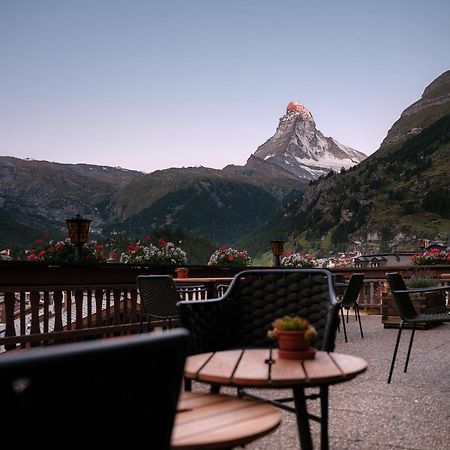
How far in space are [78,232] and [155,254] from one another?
2.16 metres

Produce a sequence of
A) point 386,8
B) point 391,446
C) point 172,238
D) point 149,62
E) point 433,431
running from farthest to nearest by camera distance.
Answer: point 386,8
point 149,62
point 172,238
point 433,431
point 391,446

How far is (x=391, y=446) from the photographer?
3.07 m

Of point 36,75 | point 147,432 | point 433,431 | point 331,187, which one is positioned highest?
point 36,75

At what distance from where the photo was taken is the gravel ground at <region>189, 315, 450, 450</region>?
315cm

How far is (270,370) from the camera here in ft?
6.97

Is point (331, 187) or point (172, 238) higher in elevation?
point (331, 187)

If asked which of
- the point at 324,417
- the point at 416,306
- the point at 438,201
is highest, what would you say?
the point at 438,201

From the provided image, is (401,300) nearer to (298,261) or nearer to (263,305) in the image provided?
(263,305)

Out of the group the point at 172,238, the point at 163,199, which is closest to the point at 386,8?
the point at 172,238

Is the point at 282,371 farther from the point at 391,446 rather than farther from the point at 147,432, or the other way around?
the point at 391,446

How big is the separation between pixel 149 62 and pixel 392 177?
225 ft

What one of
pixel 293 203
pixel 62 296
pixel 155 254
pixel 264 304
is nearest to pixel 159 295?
pixel 62 296

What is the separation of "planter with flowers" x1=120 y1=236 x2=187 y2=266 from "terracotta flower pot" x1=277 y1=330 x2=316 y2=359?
7149 mm

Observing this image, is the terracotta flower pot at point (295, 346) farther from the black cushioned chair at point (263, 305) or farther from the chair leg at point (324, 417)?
the black cushioned chair at point (263, 305)
